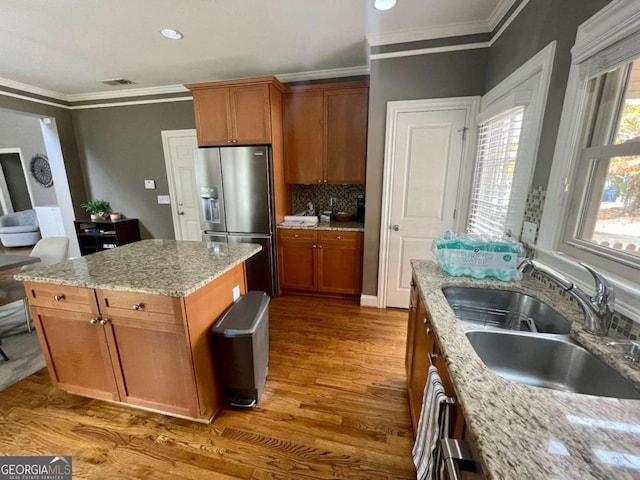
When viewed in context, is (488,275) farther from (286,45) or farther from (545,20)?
(286,45)

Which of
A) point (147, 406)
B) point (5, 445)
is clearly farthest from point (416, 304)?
point (5, 445)

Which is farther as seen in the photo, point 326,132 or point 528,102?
point 326,132

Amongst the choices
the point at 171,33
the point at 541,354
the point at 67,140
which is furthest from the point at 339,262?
the point at 67,140

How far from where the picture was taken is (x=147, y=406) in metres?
1.55

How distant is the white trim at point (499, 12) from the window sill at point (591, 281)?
172 centimetres

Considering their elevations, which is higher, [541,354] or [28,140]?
[28,140]

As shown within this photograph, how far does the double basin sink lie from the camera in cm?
81

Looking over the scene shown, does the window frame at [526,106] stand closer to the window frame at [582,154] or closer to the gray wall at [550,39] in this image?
the gray wall at [550,39]

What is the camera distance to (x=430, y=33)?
221 cm

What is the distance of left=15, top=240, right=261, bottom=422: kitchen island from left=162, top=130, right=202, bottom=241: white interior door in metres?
2.42

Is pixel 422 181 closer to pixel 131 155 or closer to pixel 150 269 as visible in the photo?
pixel 150 269

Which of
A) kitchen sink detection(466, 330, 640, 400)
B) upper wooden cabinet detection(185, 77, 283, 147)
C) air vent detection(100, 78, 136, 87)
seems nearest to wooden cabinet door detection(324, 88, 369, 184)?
upper wooden cabinet detection(185, 77, 283, 147)

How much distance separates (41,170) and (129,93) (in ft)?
→ 12.0

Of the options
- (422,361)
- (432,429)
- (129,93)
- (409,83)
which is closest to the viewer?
(432,429)
